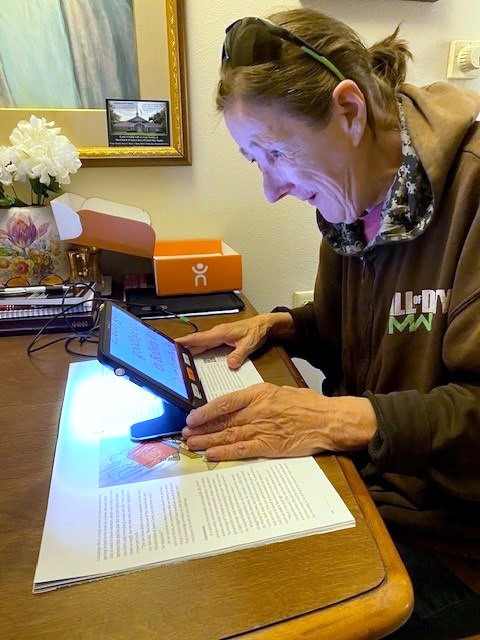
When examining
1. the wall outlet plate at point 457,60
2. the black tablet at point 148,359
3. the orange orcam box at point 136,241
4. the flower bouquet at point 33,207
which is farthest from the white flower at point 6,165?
the wall outlet plate at point 457,60

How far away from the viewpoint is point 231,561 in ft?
1.44

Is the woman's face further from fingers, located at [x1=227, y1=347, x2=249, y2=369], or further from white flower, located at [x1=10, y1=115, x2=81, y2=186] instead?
white flower, located at [x1=10, y1=115, x2=81, y2=186]

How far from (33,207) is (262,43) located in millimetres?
626

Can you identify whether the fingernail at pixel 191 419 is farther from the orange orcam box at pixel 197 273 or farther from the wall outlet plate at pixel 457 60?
the wall outlet plate at pixel 457 60

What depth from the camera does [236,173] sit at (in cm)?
128

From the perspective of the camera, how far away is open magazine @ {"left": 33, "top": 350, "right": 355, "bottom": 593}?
446mm

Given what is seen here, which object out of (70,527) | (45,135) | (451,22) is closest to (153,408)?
(70,527)

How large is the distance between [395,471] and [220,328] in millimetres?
424

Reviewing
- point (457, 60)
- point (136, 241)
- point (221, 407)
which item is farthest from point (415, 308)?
point (457, 60)

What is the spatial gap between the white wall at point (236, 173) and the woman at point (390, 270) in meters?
0.47

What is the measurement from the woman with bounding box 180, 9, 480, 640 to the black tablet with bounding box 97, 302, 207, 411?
5cm

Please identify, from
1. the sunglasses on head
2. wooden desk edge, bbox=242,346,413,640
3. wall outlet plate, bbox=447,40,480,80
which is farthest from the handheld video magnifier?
wall outlet plate, bbox=447,40,480,80

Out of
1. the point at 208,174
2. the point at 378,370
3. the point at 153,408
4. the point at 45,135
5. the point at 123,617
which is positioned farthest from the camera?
the point at 208,174

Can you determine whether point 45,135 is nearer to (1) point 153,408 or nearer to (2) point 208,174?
(2) point 208,174
